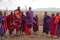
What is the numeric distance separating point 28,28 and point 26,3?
29.5 ft

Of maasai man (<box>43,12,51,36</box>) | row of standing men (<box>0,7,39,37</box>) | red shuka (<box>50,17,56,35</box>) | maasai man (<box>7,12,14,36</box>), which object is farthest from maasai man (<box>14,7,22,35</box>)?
red shuka (<box>50,17,56,35</box>)

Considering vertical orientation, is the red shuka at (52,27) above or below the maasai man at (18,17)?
below

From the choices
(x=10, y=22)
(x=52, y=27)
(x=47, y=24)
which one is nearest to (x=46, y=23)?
(x=47, y=24)

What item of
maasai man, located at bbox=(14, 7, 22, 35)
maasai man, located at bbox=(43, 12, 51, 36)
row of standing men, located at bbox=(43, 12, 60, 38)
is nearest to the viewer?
row of standing men, located at bbox=(43, 12, 60, 38)

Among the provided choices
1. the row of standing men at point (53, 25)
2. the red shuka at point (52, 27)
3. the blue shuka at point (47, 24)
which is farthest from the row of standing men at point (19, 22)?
the red shuka at point (52, 27)

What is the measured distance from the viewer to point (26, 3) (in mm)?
32062

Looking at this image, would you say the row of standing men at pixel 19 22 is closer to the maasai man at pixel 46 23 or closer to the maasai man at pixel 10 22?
the maasai man at pixel 10 22

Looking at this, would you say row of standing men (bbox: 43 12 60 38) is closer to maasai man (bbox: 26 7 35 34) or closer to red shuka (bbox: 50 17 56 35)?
red shuka (bbox: 50 17 56 35)

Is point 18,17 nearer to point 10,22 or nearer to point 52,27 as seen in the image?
point 10,22

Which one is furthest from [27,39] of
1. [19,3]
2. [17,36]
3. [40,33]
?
[19,3]

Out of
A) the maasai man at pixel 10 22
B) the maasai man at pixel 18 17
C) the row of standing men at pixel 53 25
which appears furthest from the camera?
the maasai man at pixel 18 17

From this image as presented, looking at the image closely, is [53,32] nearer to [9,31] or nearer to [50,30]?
[50,30]

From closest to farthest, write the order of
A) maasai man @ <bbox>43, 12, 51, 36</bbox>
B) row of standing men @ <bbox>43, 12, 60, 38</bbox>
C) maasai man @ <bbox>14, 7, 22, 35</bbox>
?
row of standing men @ <bbox>43, 12, 60, 38</bbox> < maasai man @ <bbox>14, 7, 22, 35</bbox> < maasai man @ <bbox>43, 12, 51, 36</bbox>

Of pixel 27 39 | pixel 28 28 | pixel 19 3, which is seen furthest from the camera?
pixel 19 3
